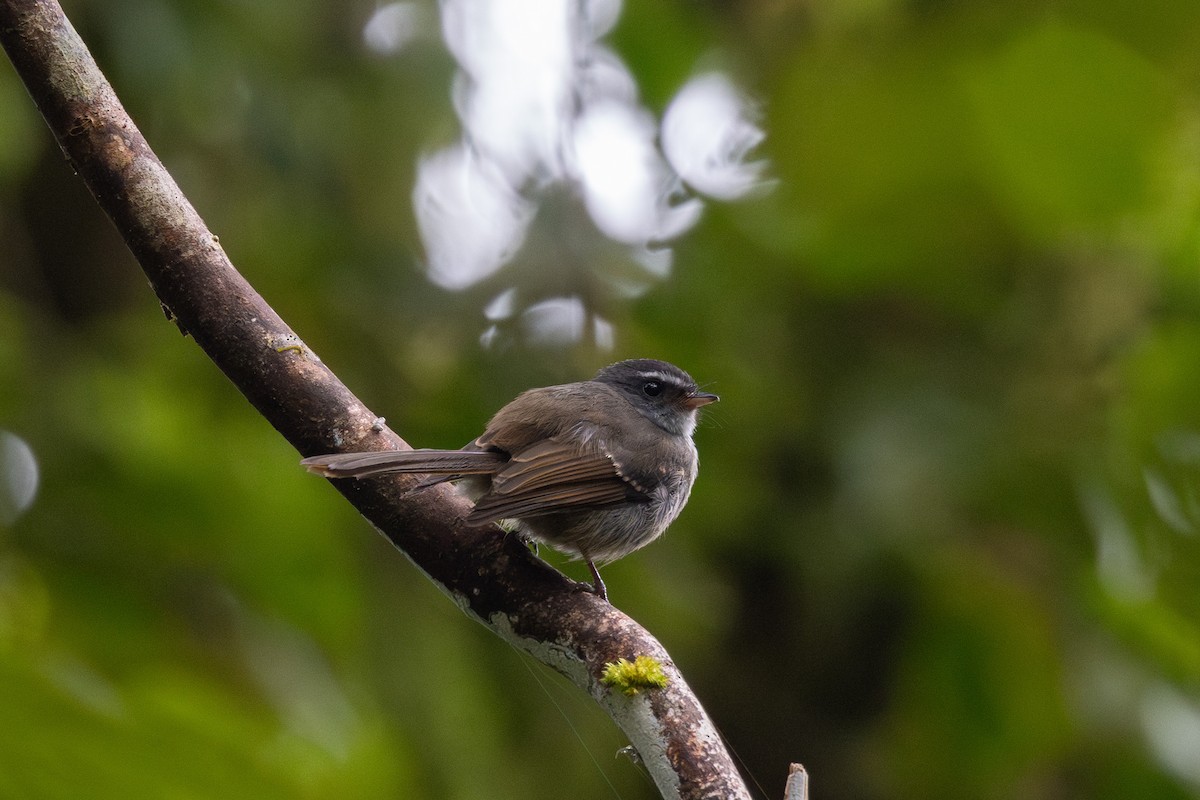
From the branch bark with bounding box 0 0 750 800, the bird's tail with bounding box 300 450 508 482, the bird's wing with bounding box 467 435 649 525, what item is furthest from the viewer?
the bird's wing with bounding box 467 435 649 525

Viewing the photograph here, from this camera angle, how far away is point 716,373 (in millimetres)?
5676

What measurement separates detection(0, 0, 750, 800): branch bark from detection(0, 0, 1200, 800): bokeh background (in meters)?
0.99

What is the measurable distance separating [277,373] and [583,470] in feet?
4.52

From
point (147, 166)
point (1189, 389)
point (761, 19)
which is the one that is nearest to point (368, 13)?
point (761, 19)

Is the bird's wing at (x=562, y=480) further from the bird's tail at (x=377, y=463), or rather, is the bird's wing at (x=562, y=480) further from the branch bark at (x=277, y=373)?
the branch bark at (x=277, y=373)

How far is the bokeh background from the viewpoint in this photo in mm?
3992

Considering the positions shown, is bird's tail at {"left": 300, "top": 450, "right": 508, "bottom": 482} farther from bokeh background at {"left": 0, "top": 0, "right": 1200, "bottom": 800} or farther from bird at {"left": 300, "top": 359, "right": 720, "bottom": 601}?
bokeh background at {"left": 0, "top": 0, "right": 1200, "bottom": 800}

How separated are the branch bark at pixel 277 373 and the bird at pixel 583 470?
17.7 inches

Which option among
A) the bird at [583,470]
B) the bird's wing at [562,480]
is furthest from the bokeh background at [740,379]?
the bird's wing at [562,480]

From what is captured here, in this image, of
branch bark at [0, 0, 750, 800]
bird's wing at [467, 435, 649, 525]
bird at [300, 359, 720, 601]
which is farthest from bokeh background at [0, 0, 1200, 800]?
branch bark at [0, 0, 750, 800]

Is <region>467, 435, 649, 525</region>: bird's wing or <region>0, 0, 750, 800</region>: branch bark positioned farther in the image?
<region>467, 435, 649, 525</region>: bird's wing

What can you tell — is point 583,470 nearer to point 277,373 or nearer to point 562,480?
point 562,480

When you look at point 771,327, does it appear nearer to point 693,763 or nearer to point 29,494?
point 29,494

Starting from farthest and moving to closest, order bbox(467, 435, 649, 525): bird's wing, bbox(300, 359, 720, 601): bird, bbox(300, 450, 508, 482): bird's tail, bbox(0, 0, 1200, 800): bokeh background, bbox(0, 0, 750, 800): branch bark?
bbox(0, 0, 1200, 800): bokeh background, bbox(300, 359, 720, 601): bird, bbox(467, 435, 649, 525): bird's wing, bbox(300, 450, 508, 482): bird's tail, bbox(0, 0, 750, 800): branch bark
